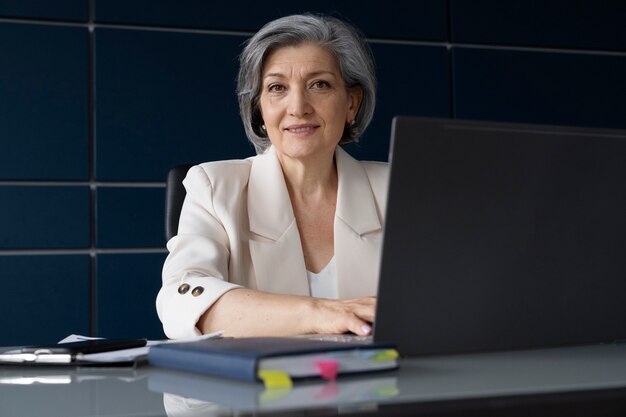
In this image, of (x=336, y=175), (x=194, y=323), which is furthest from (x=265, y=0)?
(x=194, y=323)

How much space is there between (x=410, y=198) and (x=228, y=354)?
26cm

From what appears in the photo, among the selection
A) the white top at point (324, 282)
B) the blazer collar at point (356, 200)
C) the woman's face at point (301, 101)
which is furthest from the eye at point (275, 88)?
the white top at point (324, 282)

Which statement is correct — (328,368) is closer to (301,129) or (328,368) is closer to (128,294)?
(301,129)

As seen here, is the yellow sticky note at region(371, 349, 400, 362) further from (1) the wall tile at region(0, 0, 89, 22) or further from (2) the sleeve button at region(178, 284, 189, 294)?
(1) the wall tile at region(0, 0, 89, 22)

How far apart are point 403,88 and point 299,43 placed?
1427 mm

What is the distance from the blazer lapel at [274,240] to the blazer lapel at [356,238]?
92 mm

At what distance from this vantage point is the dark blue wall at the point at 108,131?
3.04 m

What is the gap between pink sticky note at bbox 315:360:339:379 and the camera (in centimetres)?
84

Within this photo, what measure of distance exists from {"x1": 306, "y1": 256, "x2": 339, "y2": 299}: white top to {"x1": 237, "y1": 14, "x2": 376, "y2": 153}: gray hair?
48 cm

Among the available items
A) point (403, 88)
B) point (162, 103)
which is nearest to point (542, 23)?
point (403, 88)

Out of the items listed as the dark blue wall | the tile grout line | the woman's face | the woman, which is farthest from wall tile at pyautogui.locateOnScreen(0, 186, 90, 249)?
the woman's face

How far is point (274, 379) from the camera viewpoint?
2.64ft

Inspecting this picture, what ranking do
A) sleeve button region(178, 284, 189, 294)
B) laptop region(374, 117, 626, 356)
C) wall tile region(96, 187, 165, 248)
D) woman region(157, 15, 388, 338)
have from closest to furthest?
laptop region(374, 117, 626, 356), sleeve button region(178, 284, 189, 294), woman region(157, 15, 388, 338), wall tile region(96, 187, 165, 248)

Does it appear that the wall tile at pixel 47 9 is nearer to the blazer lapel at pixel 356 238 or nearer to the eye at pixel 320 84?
the eye at pixel 320 84
